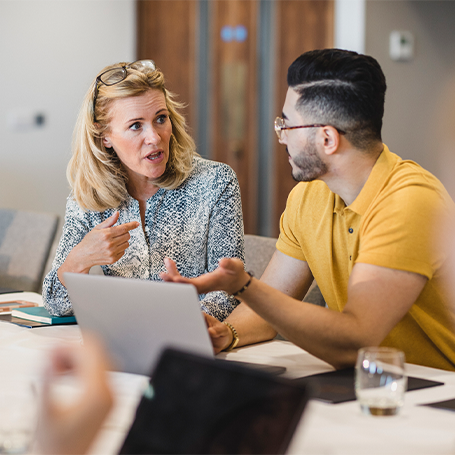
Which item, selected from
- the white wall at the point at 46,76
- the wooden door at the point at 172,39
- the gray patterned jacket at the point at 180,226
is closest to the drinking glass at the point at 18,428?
the gray patterned jacket at the point at 180,226

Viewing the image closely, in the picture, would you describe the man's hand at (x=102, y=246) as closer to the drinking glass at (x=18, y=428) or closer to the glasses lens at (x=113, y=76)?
the glasses lens at (x=113, y=76)

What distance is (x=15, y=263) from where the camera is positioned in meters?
2.44

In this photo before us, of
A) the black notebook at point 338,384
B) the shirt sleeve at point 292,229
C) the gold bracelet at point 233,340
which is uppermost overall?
the shirt sleeve at point 292,229

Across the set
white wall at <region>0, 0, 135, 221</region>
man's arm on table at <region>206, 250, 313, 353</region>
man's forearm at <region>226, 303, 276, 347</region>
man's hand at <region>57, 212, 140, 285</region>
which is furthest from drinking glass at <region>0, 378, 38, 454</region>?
white wall at <region>0, 0, 135, 221</region>

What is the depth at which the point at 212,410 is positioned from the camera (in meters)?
0.62

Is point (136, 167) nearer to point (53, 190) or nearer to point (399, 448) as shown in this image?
point (399, 448)

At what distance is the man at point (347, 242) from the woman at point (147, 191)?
0.99 feet

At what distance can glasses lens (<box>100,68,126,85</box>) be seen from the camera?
1.72 meters

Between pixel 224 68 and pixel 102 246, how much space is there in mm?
3354

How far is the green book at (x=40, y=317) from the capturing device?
1.53 meters

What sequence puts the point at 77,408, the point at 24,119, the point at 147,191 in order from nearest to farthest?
the point at 77,408 < the point at 147,191 < the point at 24,119

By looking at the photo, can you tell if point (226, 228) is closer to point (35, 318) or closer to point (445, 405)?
point (35, 318)

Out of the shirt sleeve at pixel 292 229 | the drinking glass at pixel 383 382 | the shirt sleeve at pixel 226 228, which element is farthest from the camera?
the shirt sleeve at pixel 226 228

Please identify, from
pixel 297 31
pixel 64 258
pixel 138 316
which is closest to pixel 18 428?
pixel 138 316
